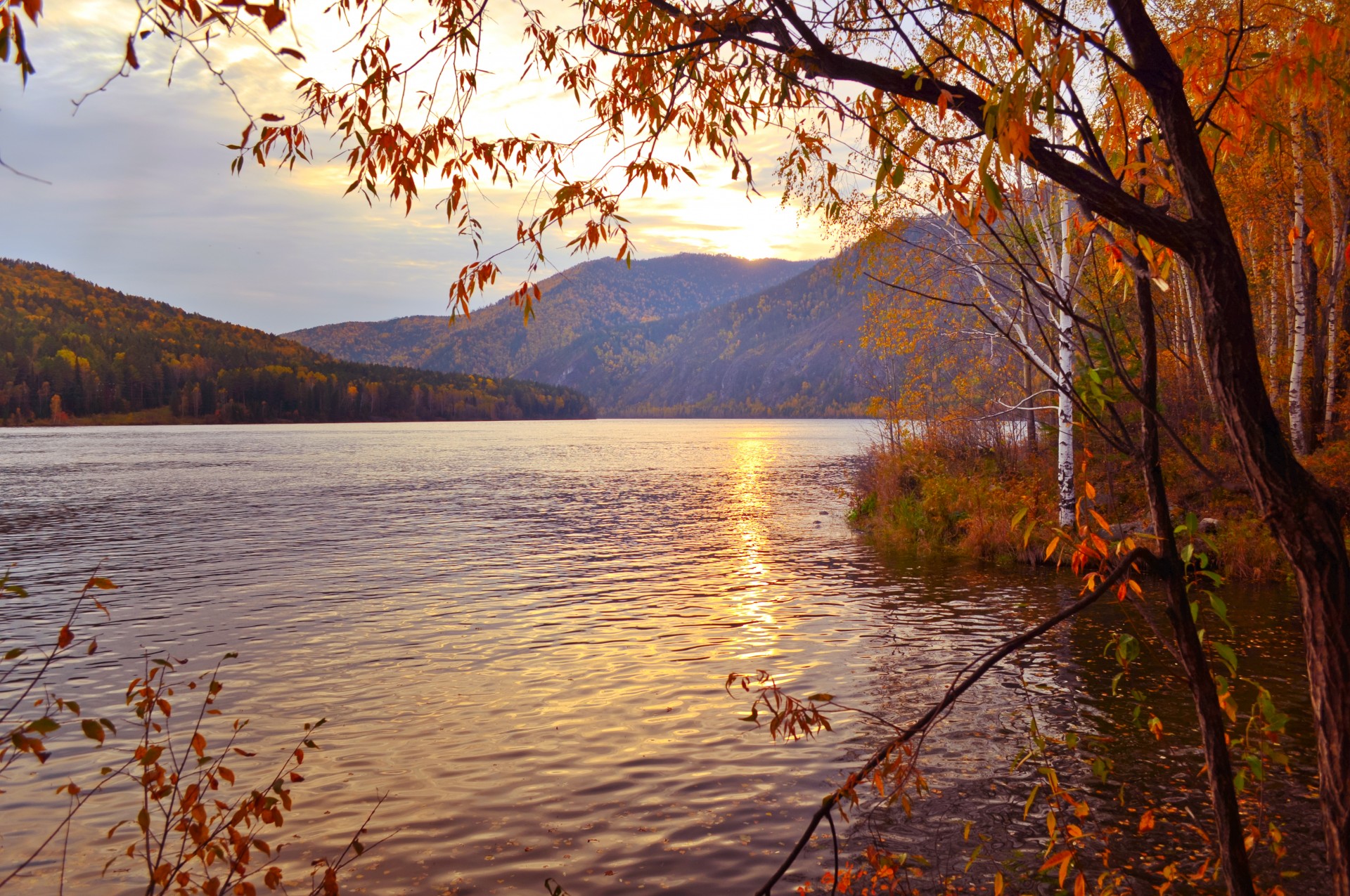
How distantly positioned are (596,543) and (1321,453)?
60.8ft

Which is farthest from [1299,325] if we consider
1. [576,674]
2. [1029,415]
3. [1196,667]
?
[1196,667]

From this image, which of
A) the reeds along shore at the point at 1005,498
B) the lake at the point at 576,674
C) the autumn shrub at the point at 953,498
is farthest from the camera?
the autumn shrub at the point at 953,498

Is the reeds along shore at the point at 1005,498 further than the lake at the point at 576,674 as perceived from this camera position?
Yes

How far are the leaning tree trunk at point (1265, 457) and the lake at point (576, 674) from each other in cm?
419

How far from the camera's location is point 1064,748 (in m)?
9.39

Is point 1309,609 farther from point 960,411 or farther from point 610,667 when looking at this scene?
point 960,411

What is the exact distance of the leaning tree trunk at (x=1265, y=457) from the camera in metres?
3.45

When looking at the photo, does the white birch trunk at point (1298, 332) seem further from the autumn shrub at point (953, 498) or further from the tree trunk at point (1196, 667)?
the tree trunk at point (1196, 667)

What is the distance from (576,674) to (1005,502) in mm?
14635

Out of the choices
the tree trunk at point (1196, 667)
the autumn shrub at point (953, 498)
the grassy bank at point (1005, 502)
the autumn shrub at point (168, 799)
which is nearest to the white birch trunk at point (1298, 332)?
the grassy bank at point (1005, 502)

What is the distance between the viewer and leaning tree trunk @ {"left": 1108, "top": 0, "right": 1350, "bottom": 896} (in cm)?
345

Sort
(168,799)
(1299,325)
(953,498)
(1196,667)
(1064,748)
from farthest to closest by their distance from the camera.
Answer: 1. (953,498)
2. (1299,325)
3. (1064,748)
4. (168,799)
5. (1196,667)

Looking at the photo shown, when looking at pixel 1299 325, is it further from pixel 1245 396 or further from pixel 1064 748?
pixel 1245 396

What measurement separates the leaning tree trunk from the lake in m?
4.19
